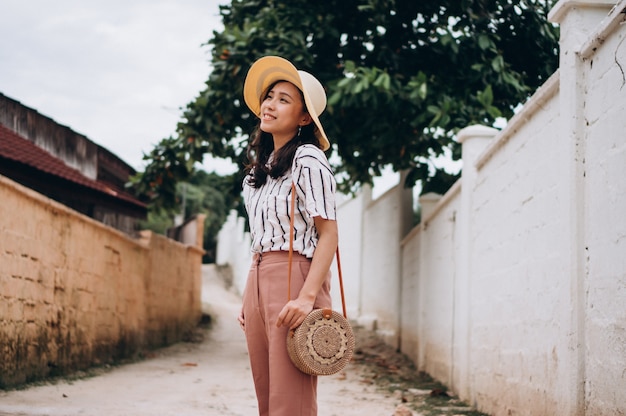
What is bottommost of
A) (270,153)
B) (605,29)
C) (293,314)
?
(293,314)

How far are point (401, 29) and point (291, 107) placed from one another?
23.4 feet

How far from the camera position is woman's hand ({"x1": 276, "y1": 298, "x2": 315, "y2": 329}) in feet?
8.75

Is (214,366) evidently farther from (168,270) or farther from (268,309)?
(268,309)

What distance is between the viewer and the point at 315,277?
8.90ft

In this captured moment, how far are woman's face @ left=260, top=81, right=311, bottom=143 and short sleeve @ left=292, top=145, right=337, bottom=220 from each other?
21cm

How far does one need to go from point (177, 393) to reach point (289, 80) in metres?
4.74

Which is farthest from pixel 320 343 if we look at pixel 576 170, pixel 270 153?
pixel 576 170

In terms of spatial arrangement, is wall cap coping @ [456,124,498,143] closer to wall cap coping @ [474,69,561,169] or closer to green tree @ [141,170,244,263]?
wall cap coping @ [474,69,561,169]

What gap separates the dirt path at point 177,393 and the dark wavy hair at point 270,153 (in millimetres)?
3024

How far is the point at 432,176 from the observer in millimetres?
9969

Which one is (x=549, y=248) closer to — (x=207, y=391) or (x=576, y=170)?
(x=576, y=170)

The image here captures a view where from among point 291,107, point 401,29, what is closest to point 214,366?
point 401,29

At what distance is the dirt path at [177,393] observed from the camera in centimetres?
593

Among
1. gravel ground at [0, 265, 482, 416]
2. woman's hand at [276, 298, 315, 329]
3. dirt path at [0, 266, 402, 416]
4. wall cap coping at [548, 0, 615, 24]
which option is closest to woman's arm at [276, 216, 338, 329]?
woman's hand at [276, 298, 315, 329]
